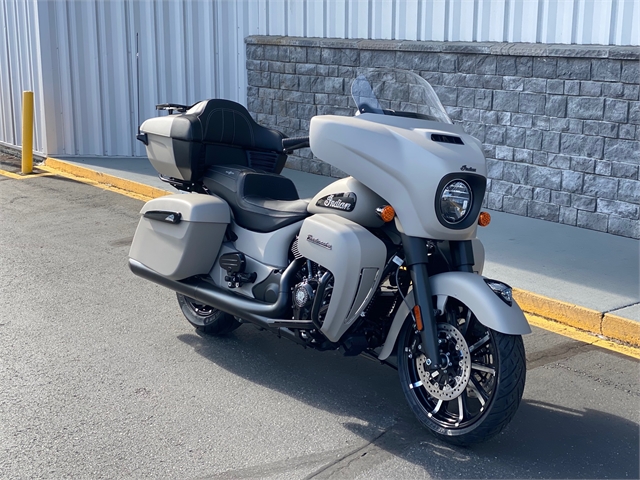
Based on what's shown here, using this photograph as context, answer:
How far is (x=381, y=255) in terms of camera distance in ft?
14.3

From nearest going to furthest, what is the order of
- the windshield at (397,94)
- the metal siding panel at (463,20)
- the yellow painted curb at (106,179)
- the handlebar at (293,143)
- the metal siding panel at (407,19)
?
the windshield at (397,94)
the handlebar at (293,143)
the metal siding panel at (463,20)
the metal siding panel at (407,19)
the yellow painted curb at (106,179)

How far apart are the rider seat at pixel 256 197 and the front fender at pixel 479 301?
0.98 m

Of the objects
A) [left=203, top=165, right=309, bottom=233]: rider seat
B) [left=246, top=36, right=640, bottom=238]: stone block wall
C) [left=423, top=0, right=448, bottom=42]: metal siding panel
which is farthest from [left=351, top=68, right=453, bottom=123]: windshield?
[left=423, top=0, right=448, bottom=42]: metal siding panel

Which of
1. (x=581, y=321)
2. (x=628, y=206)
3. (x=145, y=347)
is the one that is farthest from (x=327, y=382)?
(x=628, y=206)

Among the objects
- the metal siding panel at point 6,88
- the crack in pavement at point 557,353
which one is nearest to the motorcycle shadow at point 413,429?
Answer: the crack in pavement at point 557,353

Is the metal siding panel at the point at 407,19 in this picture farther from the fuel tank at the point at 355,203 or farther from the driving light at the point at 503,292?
the driving light at the point at 503,292

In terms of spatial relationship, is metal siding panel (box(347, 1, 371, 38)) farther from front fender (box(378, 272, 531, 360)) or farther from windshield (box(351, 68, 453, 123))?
front fender (box(378, 272, 531, 360))

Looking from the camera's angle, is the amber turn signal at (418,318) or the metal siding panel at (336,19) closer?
the amber turn signal at (418,318)

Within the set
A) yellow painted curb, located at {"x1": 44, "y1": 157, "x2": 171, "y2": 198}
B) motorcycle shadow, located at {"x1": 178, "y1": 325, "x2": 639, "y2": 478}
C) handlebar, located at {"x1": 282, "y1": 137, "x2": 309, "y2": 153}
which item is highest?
handlebar, located at {"x1": 282, "y1": 137, "x2": 309, "y2": 153}

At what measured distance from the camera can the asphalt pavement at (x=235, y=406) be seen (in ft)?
13.1

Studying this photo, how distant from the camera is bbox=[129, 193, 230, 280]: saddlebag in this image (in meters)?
5.12

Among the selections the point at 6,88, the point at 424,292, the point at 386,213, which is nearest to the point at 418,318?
Answer: the point at 424,292

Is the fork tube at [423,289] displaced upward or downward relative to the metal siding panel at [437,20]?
downward

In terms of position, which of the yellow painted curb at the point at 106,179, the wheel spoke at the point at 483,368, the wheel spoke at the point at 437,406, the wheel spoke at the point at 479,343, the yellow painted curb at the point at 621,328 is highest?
the wheel spoke at the point at 479,343
